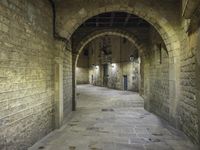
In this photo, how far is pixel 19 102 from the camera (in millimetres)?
3322

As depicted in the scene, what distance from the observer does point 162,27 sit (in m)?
5.08

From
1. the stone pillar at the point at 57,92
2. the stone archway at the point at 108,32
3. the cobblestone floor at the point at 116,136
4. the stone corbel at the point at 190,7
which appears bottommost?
the cobblestone floor at the point at 116,136

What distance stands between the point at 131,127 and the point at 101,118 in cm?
134

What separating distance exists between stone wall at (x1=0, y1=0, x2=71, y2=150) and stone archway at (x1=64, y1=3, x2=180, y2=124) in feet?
2.36

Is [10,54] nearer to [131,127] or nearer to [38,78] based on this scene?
[38,78]

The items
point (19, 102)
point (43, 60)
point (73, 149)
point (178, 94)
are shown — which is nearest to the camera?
point (19, 102)

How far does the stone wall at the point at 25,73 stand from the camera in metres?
2.91

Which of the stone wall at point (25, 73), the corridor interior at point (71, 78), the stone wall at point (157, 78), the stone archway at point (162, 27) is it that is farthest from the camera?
the stone wall at point (157, 78)

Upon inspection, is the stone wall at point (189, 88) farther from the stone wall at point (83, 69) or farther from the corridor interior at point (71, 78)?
the stone wall at point (83, 69)

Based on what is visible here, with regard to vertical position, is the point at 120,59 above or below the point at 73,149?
above

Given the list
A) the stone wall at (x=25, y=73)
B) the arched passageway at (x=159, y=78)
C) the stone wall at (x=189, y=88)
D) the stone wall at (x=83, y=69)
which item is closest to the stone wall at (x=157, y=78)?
the arched passageway at (x=159, y=78)

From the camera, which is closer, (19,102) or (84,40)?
(19,102)

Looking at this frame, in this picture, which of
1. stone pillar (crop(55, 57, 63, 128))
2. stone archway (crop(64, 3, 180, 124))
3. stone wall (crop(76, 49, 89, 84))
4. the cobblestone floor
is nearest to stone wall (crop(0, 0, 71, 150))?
stone pillar (crop(55, 57, 63, 128))

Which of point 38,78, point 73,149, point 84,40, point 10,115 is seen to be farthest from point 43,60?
point 84,40
